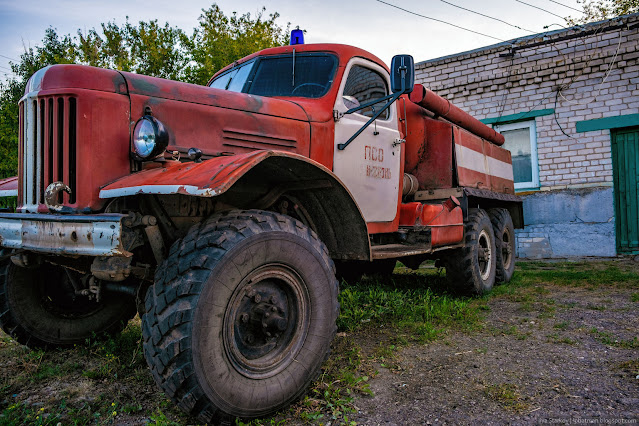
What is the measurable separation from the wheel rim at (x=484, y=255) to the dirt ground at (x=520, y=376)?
1226mm

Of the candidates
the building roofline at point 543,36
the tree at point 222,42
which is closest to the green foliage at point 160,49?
the tree at point 222,42

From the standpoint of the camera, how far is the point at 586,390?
2.48 m

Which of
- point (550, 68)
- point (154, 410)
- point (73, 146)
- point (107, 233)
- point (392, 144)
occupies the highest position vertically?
point (550, 68)

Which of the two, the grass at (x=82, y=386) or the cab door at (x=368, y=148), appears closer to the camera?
the grass at (x=82, y=386)

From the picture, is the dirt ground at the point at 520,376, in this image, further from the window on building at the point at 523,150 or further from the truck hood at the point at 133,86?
the window on building at the point at 523,150

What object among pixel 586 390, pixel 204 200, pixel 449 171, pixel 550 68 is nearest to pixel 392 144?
pixel 449 171

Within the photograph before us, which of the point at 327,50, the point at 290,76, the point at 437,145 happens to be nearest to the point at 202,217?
the point at 290,76

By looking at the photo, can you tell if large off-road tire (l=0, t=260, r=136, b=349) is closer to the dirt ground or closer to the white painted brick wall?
the dirt ground

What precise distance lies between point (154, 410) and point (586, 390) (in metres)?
2.37

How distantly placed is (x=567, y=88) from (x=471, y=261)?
19.1 feet

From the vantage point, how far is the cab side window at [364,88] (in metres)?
3.75

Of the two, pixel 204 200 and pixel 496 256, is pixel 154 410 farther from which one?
pixel 496 256

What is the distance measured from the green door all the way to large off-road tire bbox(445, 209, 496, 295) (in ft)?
15.5

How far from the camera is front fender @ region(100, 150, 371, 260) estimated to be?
198 centimetres
